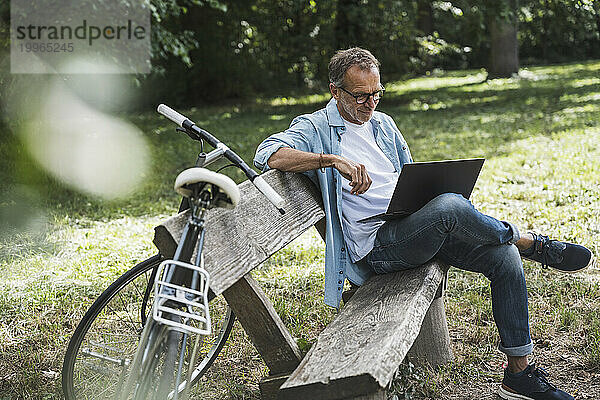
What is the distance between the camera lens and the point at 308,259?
538 cm

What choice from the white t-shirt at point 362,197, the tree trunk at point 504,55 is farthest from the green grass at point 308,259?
the tree trunk at point 504,55

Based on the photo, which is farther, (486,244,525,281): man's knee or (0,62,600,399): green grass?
(0,62,600,399): green grass

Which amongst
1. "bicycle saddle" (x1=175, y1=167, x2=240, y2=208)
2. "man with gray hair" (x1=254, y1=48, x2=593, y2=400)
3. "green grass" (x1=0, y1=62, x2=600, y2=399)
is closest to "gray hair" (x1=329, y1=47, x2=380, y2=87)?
"man with gray hair" (x1=254, y1=48, x2=593, y2=400)

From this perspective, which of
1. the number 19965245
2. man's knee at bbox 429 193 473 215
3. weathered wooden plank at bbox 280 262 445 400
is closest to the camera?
weathered wooden plank at bbox 280 262 445 400

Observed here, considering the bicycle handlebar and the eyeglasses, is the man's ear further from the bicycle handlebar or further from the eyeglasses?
the bicycle handlebar

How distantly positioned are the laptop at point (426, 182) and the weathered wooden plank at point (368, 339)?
0.32m

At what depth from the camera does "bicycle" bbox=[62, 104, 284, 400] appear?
216 cm

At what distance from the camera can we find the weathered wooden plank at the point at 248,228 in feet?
8.34

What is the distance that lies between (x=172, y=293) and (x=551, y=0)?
14521mm

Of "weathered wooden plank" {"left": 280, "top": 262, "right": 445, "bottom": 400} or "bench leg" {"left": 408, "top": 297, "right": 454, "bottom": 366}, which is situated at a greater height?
"weathered wooden plank" {"left": 280, "top": 262, "right": 445, "bottom": 400}

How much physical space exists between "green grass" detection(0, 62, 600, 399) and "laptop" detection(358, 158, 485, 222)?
787 millimetres

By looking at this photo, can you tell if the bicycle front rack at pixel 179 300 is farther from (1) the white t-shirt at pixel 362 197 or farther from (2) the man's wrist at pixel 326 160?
(1) the white t-shirt at pixel 362 197

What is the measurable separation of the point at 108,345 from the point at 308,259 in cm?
232

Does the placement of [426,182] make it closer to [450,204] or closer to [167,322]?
[450,204]
